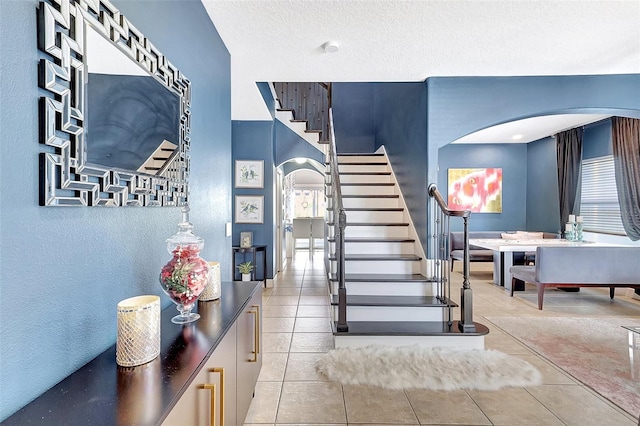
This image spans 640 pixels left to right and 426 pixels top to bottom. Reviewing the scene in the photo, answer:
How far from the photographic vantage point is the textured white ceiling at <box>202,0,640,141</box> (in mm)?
2275

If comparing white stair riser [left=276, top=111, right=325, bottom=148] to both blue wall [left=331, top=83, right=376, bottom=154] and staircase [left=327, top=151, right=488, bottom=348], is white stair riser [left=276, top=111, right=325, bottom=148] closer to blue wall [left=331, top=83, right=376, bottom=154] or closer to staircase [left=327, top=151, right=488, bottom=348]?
blue wall [left=331, top=83, right=376, bottom=154]

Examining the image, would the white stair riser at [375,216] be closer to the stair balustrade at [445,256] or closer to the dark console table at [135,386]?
the stair balustrade at [445,256]

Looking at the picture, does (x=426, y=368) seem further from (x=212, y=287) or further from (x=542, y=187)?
(x=542, y=187)

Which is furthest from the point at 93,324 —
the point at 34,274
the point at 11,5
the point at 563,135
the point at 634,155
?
the point at 563,135

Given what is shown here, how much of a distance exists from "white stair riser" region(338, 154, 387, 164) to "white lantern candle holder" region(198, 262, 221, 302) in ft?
13.1

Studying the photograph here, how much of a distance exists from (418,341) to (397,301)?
1.44 ft

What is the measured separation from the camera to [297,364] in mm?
2650

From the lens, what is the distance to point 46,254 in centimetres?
88

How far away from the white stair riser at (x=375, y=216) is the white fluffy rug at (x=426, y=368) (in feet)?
6.42

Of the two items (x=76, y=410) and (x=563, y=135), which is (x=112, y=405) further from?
(x=563, y=135)

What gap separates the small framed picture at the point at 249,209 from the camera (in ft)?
17.4

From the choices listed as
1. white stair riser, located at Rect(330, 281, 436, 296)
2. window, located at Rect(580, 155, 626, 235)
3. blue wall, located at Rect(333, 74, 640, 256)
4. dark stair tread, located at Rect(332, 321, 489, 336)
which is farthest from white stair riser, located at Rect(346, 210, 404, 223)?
window, located at Rect(580, 155, 626, 235)

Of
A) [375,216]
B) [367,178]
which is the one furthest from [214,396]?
[367,178]

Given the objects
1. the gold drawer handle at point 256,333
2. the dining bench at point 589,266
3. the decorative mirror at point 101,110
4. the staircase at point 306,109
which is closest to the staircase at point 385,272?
the staircase at point 306,109
